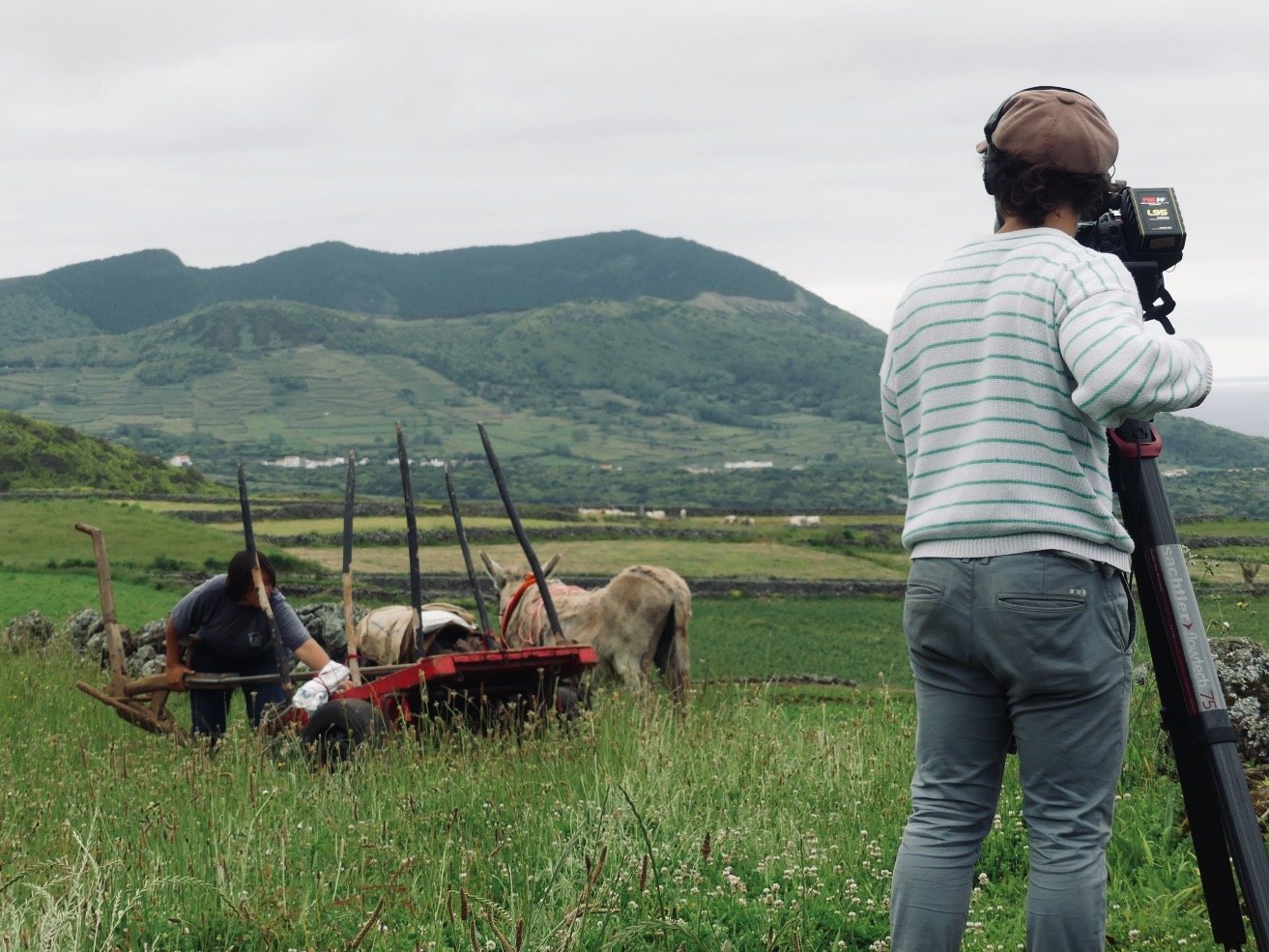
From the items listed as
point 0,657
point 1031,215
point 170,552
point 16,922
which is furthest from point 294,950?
point 170,552

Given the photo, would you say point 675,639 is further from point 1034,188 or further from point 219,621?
point 1034,188

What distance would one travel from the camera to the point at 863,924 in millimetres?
4648

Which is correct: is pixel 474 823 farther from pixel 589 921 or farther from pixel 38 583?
pixel 38 583

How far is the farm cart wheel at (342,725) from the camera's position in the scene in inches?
316

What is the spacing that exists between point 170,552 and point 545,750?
24570mm

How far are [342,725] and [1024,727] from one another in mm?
5731

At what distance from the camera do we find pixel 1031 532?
3.26 metres

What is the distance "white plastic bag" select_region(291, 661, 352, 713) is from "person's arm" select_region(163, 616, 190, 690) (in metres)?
0.89

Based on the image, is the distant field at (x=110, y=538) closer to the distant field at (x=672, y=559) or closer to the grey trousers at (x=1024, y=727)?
the distant field at (x=672, y=559)

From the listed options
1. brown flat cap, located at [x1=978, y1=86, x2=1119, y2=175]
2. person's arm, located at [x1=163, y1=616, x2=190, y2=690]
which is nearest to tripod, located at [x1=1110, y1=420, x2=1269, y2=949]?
brown flat cap, located at [x1=978, y1=86, x2=1119, y2=175]

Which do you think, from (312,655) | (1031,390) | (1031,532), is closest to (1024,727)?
(1031,532)

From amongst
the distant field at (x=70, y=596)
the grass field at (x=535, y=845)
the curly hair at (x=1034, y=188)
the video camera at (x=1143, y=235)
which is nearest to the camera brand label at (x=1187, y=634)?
the video camera at (x=1143, y=235)

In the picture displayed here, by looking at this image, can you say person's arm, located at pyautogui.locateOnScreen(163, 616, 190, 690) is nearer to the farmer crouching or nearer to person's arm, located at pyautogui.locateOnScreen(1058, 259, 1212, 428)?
the farmer crouching

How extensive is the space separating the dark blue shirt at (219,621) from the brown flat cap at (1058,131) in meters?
7.39
